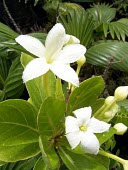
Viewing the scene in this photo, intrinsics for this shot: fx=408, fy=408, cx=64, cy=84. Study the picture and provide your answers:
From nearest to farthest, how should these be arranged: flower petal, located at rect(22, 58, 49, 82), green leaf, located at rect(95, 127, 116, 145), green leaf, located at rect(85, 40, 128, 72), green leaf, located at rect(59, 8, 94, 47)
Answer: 1. flower petal, located at rect(22, 58, 49, 82)
2. green leaf, located at rect(95, 127, 116, 145)
3. green leaf, located at rect(85, 40, 128, 72)
4. green leaf, located at rect(59, 8, 94, 47)

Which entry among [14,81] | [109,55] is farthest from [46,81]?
[109,55]

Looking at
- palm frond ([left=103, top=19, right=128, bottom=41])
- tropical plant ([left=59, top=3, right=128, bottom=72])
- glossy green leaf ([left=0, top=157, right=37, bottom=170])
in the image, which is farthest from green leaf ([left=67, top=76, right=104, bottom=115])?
palm frond ([left=103, top=19, right=128, bottom=41])

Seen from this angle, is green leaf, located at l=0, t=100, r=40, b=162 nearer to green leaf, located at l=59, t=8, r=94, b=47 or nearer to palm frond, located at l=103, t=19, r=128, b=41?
green leaf, located at l=59, t=8, r=94, b=47

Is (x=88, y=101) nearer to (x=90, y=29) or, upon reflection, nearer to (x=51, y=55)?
(x=51, y=55)

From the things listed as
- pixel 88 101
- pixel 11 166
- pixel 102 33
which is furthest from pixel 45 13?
pixel 88 101

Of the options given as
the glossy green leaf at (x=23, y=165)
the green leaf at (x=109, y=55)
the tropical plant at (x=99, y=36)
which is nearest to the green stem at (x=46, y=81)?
the glossy green leaf at (x=23, y=165)
